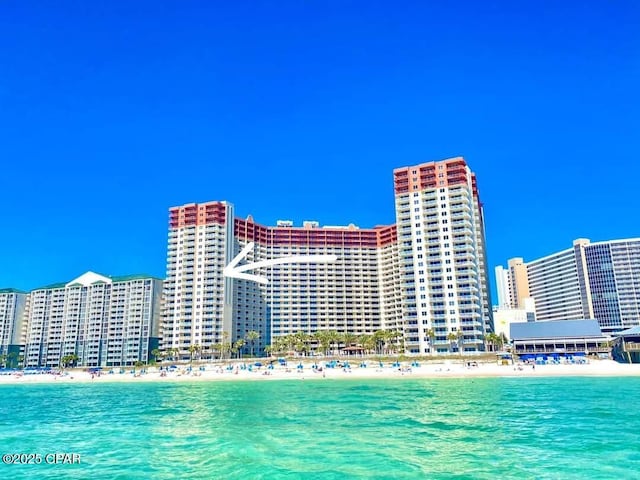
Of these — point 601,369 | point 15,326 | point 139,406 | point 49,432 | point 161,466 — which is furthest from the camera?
point 15,326

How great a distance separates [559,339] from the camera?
13362 centimetres

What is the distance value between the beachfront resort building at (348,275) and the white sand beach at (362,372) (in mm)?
22441

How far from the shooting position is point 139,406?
174 feet

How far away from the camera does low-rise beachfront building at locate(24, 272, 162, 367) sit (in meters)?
173

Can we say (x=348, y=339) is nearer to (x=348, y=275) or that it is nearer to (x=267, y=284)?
(x=348, y=275)

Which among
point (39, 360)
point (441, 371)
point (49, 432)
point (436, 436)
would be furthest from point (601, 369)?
point (39, 360)

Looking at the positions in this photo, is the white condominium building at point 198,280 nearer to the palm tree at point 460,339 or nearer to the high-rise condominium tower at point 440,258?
the high-rise condominium tower at point 440,258

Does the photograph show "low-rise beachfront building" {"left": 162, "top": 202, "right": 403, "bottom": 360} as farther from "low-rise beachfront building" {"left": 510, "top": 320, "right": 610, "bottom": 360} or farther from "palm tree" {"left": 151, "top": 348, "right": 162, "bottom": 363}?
"low-rise beachfront building" {"left": 510, "top": 320, "right": 610, "bottom": 360}

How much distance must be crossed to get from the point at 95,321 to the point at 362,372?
117 metres

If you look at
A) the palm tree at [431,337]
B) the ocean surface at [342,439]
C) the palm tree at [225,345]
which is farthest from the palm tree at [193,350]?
the ocean surface at [342,439]

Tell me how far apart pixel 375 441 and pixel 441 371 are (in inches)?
2885

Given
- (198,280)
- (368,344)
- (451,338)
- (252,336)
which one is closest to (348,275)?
(252,336)

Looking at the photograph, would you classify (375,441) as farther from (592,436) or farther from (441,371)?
(441,371)

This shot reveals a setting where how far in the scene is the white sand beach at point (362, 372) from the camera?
9144 cm
